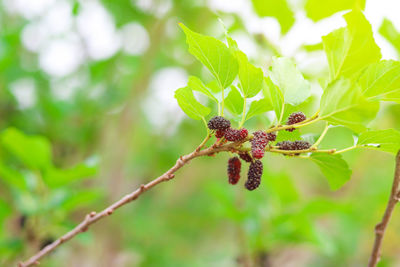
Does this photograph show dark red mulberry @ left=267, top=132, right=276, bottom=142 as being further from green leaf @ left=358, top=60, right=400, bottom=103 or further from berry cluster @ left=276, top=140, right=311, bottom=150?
green leaf @ left=358, top=60, right=400, bottom=103

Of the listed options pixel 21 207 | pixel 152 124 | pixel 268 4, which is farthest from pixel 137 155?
pixel 268 4

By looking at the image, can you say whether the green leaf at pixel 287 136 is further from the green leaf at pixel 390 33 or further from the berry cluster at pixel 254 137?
the green leaf at pixel 390 33

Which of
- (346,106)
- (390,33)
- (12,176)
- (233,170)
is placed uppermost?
(390,33)

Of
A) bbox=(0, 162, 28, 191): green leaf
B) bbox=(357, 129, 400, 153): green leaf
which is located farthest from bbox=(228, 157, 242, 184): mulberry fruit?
bbox=(0, 162, 28, 191): green leaf

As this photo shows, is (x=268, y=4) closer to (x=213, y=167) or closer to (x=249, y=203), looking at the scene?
(x=249, y=203)

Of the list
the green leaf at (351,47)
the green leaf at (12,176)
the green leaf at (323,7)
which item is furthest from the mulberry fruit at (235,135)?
the green leaf at (12,176)

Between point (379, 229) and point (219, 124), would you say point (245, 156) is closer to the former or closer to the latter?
point (219, 124)

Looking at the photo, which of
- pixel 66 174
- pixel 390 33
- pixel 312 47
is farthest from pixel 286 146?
pixel 66 174
